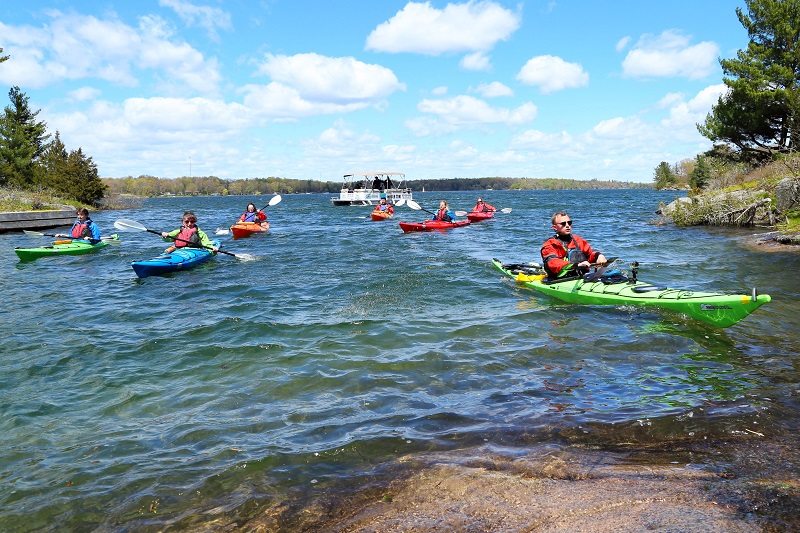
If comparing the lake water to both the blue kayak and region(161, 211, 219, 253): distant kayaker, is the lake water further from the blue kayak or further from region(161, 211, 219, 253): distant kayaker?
region(161, 211, 219, 253): distant kayaker

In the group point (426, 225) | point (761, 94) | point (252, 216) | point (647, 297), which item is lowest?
point (647, 297)

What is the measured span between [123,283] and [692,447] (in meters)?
13.0

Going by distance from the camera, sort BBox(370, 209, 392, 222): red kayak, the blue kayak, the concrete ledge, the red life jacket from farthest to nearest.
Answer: BBox(370, 209, 392, 222): red kayak, the concrete ledge, the red life jacket, the blue kayak

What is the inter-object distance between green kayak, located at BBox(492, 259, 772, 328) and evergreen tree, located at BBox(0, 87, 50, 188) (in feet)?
154

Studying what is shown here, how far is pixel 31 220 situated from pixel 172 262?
69.6 ft

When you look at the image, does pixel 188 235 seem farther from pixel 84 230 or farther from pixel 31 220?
pixel 31 220

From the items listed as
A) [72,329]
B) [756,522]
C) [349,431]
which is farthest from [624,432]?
[72,329]

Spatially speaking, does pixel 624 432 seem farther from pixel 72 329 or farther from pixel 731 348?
pixel 72 329

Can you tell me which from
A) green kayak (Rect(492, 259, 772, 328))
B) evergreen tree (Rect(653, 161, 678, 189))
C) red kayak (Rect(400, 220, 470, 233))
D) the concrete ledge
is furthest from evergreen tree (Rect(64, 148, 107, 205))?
evergreen tree (Rect(653, 161, 678, 189))

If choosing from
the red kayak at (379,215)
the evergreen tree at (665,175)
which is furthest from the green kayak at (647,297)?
the evergreen tree at (665,175)

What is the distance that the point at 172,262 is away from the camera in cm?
1402

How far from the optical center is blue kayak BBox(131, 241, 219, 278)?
13531mm

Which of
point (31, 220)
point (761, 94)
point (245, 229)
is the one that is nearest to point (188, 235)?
point (245, 229)

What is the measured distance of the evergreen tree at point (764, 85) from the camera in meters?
25.6
